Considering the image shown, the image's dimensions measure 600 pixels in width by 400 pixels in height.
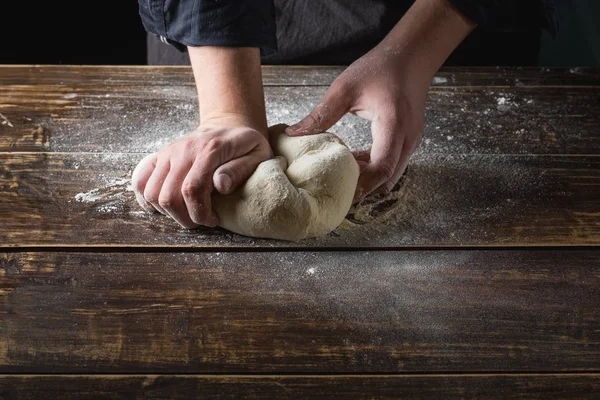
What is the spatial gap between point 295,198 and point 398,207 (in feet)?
0.66

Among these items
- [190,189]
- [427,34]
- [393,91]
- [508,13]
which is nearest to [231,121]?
[190,189]

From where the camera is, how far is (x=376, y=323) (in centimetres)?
89

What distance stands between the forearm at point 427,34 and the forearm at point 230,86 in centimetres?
25

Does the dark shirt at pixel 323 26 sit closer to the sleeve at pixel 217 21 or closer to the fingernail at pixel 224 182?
the sleeve at pixel 217 21

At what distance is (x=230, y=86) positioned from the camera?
1129 mm

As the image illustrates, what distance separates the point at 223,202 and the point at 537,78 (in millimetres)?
810

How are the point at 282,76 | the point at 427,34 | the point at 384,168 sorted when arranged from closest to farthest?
the point at 384,168, the point at 427,34, the point at 282,76

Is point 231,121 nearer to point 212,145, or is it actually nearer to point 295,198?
point 212,145

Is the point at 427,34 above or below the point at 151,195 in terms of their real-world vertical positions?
above

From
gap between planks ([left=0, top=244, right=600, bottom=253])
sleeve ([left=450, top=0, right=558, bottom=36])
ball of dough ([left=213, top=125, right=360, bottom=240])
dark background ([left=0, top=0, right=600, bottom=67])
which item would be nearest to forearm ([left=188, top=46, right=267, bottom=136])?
ball of dough ([left=213, top=125, right=360, bottom=240])

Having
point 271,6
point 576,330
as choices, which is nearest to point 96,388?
point 576,330

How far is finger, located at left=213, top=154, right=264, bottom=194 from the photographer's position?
97 centimetres

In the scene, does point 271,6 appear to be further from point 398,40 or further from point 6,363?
point 6,363

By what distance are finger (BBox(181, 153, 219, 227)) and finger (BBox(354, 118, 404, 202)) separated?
0.79ft
